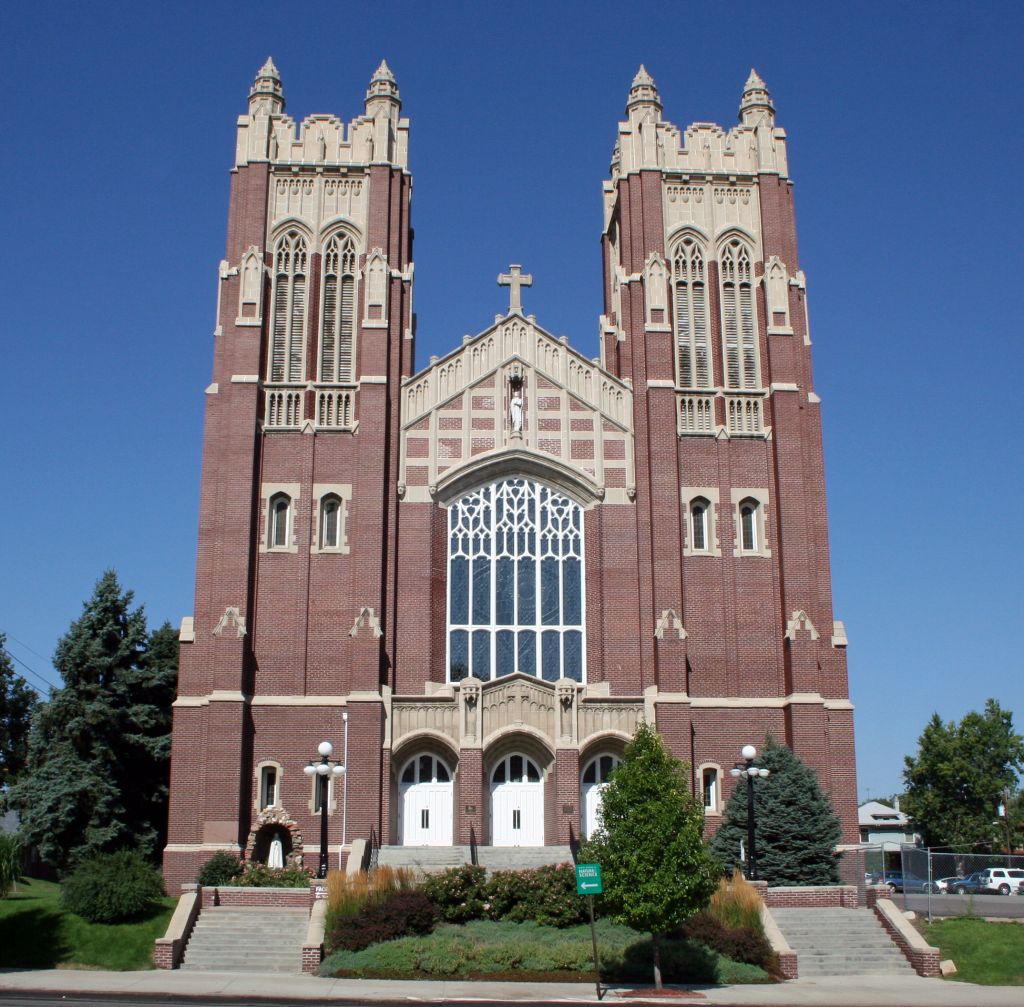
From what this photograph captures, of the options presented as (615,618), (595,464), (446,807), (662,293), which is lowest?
(446,807)

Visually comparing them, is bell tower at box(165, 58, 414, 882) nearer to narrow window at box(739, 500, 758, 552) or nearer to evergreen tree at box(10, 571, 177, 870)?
evergreen tree at box(10, 571, 177, 870)

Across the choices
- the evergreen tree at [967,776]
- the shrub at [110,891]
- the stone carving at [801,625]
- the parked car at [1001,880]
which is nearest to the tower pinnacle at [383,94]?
the stone carving at [801,625]

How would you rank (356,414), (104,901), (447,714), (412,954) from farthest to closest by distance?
(356,414)
(447,714)
(104,901)
(412,954)

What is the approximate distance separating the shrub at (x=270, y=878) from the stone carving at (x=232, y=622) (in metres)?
6.83

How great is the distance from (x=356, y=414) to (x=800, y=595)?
14375mm

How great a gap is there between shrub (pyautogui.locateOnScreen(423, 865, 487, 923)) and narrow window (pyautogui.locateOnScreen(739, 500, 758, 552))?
14.5 m

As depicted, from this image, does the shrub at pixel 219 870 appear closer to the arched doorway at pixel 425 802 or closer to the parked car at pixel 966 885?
the arched doorway at pixel 425 802

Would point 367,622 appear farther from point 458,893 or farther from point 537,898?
point 537,898

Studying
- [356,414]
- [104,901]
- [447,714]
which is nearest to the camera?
[104,901]

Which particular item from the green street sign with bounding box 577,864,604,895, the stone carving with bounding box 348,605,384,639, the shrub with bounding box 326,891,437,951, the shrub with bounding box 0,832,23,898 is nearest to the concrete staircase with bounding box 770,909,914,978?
the green street sign with bounding box 577,864,604,895

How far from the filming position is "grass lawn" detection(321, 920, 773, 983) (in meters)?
26.5

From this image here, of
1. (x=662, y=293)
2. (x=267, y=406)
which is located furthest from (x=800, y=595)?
(x=267, y=406)

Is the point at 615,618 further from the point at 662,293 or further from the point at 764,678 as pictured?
the point at 662,293

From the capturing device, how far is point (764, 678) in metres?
39.1
